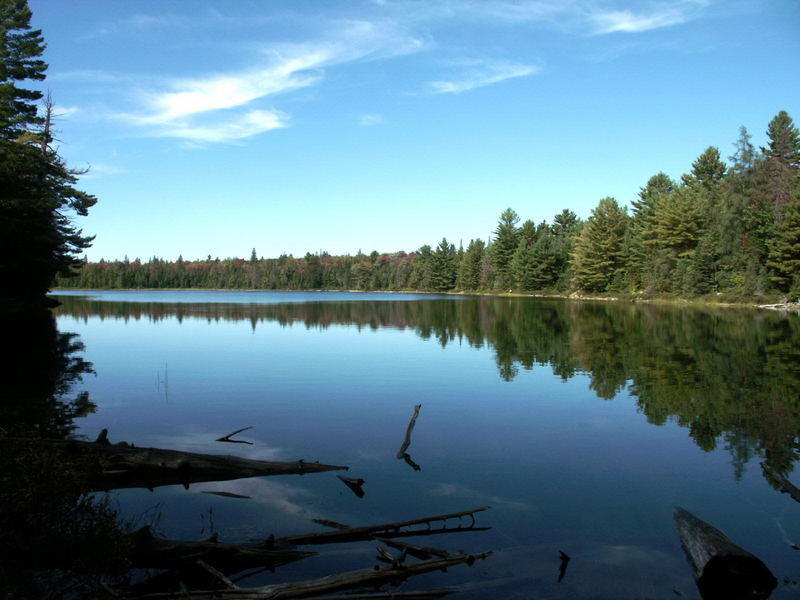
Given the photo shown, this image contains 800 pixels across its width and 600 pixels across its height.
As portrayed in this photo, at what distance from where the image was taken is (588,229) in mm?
104625

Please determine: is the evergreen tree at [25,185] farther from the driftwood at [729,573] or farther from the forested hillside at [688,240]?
the forested hillside at [688,240]

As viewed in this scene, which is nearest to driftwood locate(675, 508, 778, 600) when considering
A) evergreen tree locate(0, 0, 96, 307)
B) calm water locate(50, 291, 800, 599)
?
calm water locate(50, 291, 800, 599)

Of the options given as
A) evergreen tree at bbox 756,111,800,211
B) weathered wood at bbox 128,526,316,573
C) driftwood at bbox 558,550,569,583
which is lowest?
driftwood at bbox 558,550,569,583

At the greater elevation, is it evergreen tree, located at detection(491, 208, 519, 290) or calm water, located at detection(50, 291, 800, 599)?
evergreen tree, located at detection(491, 208, 519, 290)

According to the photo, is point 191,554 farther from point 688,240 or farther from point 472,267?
point 472,267

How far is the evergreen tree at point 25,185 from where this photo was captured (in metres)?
34.3

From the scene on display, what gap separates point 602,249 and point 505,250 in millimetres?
34632

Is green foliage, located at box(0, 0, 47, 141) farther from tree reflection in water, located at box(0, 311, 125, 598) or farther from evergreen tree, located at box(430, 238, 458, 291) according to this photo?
evergreen tree, located at box(430, 238, 458, 291)

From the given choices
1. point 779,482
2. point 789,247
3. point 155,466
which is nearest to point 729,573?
point 779,482

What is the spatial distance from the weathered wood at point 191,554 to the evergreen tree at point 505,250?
410 feet

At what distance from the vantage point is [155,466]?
1041cm

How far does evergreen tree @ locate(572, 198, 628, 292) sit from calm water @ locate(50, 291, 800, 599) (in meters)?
72.3

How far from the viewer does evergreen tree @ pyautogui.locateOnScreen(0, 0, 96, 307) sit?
3431cm

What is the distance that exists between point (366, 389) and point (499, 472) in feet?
32.0
